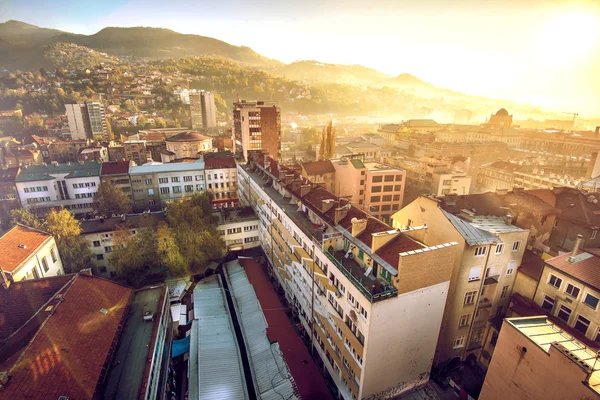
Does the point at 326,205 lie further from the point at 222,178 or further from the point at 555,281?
the point at 222,178

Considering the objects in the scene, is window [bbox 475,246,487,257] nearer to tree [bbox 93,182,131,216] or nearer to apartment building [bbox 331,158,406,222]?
apartment building [bbox 331,158,406,222]

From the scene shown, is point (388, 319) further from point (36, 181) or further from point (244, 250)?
point (36, 181)

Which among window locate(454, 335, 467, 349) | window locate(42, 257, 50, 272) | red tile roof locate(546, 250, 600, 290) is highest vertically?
red tile roof locate(546, 250, 600, 290)

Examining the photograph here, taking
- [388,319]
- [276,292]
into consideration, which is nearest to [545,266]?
[388,319]

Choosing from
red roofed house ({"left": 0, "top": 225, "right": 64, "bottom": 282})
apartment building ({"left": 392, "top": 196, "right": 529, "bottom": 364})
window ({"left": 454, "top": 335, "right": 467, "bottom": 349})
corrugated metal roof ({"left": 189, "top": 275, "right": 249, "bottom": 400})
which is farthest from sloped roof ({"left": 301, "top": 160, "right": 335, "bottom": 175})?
red roofed house ({"left": 0, "top": 225, "right": 64, "bottom": 282})

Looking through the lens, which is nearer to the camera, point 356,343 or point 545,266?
point 356,343

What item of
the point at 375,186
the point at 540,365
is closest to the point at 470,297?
the point at 540,365
